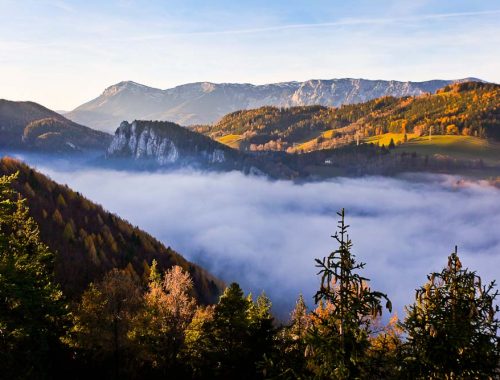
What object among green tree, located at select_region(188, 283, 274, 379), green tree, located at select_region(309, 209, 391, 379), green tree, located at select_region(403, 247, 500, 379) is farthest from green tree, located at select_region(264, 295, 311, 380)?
green tree, located at select_region(403, 247, 500, 379)

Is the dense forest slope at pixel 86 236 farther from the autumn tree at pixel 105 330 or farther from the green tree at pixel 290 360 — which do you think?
the green tree at pixel 290 360

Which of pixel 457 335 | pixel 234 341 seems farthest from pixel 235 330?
pixel 457 335

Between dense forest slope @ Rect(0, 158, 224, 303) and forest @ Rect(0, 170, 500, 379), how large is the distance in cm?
4643

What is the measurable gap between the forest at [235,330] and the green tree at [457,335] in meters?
0.04

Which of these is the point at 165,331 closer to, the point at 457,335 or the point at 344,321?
the point at 344,321

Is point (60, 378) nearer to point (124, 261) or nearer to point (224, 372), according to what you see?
point (224, 372)

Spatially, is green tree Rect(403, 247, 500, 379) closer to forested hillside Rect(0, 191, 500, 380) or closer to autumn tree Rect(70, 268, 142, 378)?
forested hillside Rect(0, 191, 500, 380)

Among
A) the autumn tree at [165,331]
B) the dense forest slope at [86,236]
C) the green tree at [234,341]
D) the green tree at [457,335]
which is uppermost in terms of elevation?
the green tree at [457,335]

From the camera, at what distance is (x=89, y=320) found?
133 ft

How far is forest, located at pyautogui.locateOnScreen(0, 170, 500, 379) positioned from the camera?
15.5m

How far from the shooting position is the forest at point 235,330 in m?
15.5

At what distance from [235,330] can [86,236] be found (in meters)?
Answer: 89.9

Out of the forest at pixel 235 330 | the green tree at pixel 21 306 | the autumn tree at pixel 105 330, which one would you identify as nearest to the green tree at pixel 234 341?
the forest at pixel 235 330

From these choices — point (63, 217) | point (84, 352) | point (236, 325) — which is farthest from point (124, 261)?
point (236, 325)
